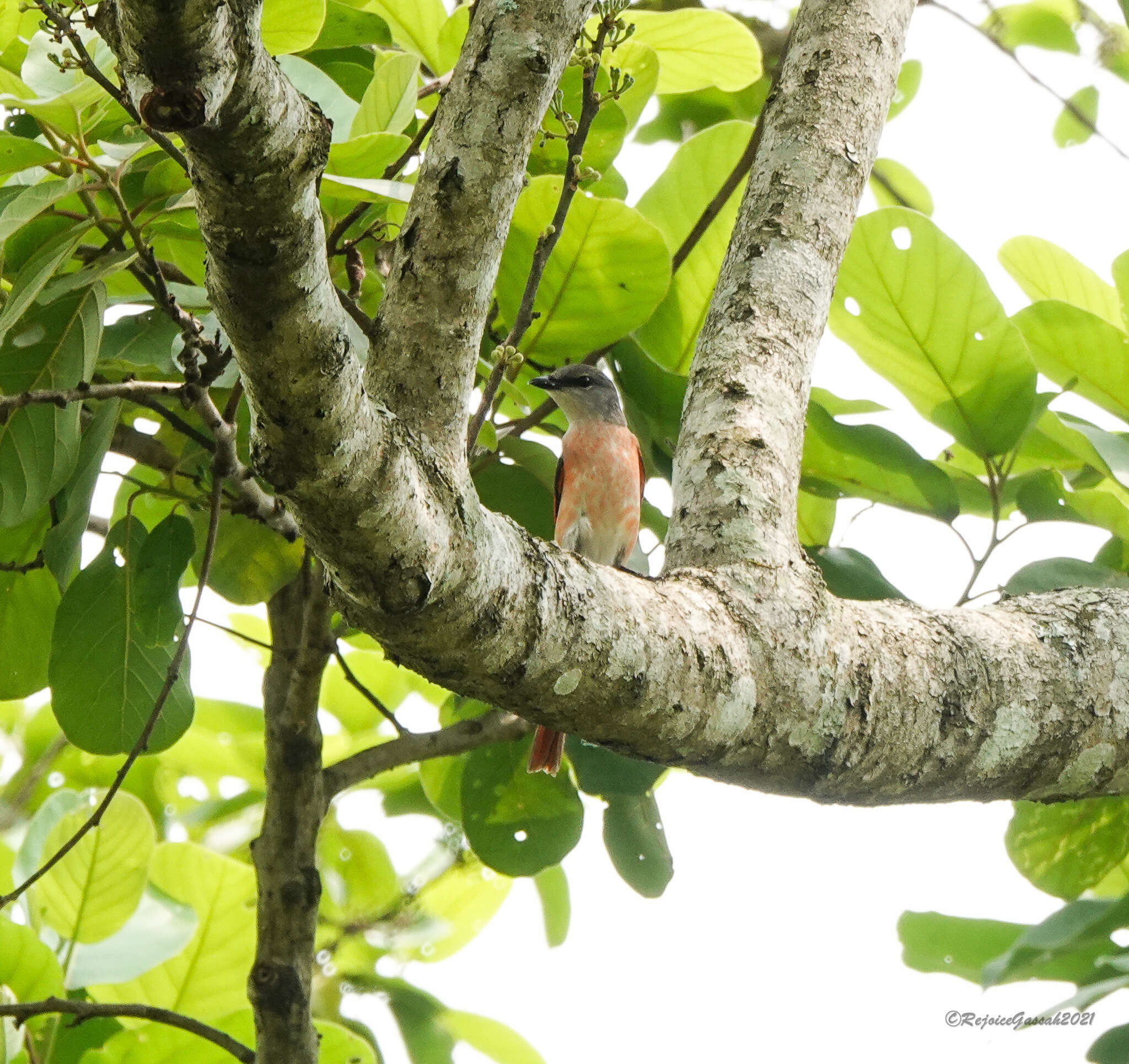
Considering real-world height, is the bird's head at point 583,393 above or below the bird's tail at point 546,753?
above

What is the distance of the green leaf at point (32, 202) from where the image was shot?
5.25ft

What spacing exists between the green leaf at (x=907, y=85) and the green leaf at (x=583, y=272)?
1.98 meters

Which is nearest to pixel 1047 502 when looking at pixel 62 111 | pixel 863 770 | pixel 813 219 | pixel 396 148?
pixel 813 219

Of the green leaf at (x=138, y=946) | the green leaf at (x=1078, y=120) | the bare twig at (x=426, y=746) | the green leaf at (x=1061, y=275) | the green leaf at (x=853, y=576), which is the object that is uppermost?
the green leaf at (x=1078, y=120)

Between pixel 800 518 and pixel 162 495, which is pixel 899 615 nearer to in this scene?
pixel 800 518

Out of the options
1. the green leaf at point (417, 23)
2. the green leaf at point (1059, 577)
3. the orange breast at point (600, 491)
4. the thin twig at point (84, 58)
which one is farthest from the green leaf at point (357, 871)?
the thin twig at point (84, 58)

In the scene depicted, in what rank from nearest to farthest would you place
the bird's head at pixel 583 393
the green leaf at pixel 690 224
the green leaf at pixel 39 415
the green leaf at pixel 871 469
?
1. the green leaf at pixel 39 415
2. the green leaf at pixel 871 469
3. the green leaf at pixel 690 224
4. the bird's head at pixel 583 393

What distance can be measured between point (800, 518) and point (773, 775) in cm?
131

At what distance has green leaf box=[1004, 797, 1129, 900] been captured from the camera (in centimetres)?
261

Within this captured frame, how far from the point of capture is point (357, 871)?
11.4 feet

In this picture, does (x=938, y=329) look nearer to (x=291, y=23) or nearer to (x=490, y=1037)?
(x=291, y=23)

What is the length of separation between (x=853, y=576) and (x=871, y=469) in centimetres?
25

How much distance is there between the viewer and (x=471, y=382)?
132cm

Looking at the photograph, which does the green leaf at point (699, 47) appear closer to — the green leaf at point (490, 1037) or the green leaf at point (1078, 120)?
the green leaf at point (1078, 120)
